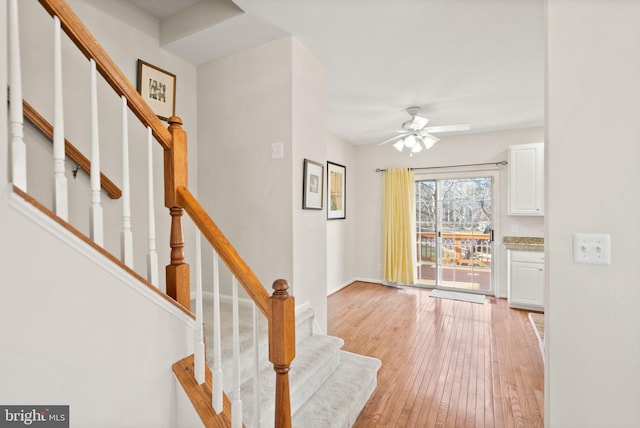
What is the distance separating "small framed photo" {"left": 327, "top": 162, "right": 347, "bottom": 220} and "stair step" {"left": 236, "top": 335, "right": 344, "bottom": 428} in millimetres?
2667

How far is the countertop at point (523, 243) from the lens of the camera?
406 cm

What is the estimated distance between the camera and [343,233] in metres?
5.39

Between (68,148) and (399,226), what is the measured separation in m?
4.57

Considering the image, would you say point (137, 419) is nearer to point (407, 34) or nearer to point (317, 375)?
point (317, 375)

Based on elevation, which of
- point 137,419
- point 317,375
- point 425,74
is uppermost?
point 425,74

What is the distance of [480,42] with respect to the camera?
2252 millimetres

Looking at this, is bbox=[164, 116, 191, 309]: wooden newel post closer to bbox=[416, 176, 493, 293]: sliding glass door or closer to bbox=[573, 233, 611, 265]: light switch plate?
bbox=[573, 233, 611, 265]: light switch plate

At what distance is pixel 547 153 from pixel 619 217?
0.33 m

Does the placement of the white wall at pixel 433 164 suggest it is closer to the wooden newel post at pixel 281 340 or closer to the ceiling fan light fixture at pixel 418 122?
the ceiling fan light fixture at pixel 418 122

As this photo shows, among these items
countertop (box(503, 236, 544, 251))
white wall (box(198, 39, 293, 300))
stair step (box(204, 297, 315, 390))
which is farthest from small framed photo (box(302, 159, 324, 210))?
countertop (box(503, 236, 544, 251))

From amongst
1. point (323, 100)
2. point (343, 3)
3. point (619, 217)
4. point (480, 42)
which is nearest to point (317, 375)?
point (619, 217)

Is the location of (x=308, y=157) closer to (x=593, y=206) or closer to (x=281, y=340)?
(x=281, y=340)

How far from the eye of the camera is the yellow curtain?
514 centimetres

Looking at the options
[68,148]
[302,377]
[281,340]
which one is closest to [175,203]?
[281,340]
